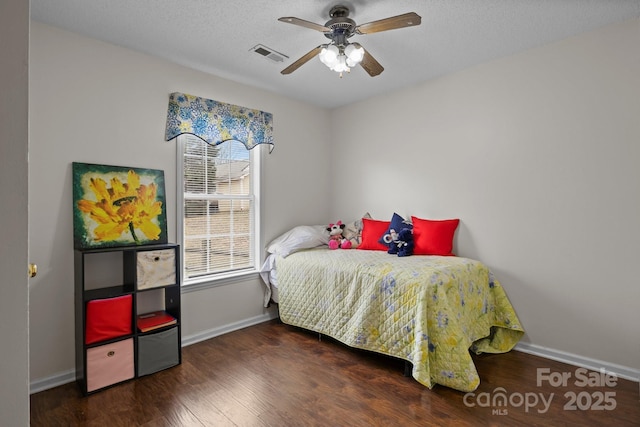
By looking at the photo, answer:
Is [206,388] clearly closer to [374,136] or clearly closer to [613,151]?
→ [374,136]

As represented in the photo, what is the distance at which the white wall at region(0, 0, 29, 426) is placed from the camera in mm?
806

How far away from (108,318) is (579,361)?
3.37 meters

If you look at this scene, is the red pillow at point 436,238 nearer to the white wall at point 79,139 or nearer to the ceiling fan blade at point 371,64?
the ceiling fan blade at point 371,64

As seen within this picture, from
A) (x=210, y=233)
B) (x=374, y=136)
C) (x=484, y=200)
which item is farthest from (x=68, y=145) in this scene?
(x=484, y=200)

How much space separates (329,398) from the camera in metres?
2.15

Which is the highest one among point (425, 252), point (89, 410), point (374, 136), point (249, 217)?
point (374, 136)

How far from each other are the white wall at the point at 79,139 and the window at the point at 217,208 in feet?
0.56

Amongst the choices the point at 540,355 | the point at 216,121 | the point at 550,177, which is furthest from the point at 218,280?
the point at 550,177

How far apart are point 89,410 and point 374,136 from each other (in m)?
3.36

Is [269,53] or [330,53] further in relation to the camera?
[269,53]

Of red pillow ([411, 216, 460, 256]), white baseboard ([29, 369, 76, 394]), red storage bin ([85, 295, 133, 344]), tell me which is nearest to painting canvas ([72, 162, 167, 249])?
red storage bin ([85, 295, 133, 344])

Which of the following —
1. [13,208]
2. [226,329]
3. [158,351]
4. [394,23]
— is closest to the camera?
[13,208]

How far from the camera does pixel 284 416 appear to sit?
77.5 inches

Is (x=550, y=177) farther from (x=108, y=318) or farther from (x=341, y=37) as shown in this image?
(x=108, y=318)
